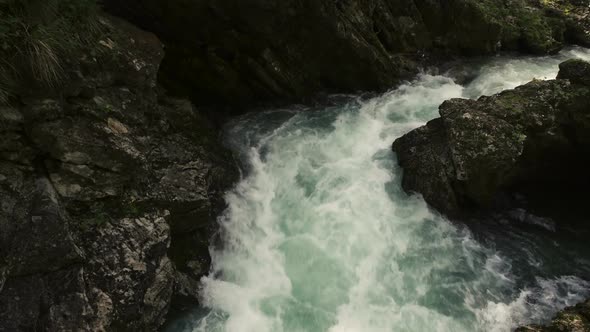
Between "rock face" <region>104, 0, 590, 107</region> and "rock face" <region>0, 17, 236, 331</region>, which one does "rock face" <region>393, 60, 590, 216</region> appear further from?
"rock face" <region>0, 17, 236, 331</region>

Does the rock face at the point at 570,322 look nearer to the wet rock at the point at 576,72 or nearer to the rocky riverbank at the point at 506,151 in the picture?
the rocky riverbank at the point at 506,151

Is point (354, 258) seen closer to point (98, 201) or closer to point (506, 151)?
point (506, 151)

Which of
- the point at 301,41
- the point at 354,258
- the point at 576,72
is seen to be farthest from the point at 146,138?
the point at 576,72

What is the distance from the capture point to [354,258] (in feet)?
33.0

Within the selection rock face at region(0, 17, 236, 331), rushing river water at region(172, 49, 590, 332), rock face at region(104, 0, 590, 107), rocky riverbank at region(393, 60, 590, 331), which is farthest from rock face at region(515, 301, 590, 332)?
rock face at region(104, 0, 590, 107)

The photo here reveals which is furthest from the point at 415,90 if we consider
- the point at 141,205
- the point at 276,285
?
the point at 141,205

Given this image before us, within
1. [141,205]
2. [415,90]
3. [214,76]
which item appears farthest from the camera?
[415,90]

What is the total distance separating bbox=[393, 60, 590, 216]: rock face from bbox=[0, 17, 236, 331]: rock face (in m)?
6.28

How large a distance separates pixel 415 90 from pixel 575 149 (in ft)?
20.0

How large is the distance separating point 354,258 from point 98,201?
5.90 metres

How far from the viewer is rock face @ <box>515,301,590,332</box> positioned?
7.98m

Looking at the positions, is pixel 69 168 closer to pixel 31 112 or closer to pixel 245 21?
pixel 31 112

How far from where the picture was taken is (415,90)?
16250 millimetres

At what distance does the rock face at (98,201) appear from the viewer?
6.54 metres
